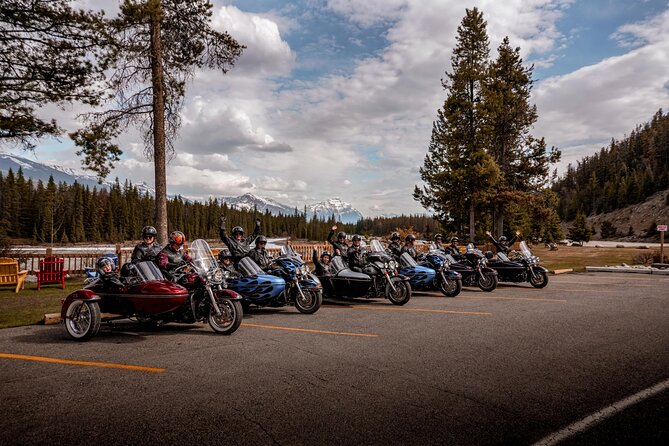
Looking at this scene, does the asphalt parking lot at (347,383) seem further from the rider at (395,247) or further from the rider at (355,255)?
the rider at (395,247)

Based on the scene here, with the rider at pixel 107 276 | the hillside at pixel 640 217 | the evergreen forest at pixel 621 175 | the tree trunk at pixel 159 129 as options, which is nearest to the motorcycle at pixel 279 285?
the rider at pixel 107 276

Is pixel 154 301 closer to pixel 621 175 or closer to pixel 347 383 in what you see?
pixel 347 383

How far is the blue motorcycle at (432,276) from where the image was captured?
12.8 m

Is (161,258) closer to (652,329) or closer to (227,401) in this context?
(227,401)

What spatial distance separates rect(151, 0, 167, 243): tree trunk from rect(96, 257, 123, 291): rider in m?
6.77

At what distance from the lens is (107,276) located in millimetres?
7605

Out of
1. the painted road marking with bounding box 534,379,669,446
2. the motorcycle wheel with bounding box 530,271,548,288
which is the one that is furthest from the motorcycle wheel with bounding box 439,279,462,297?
the painted road marking with bounding box 534,379,669,446

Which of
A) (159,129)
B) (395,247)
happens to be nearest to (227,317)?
(395,247)

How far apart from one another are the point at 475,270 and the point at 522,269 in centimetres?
179

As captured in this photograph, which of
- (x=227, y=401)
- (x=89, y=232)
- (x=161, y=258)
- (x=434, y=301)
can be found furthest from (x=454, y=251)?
(x=89, y=232)

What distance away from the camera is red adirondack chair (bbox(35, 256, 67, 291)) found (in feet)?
47.8

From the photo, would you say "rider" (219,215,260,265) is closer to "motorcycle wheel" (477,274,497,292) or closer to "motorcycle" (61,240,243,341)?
"motorcycle" (61,240,243,341)

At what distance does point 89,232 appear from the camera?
93.8 metres

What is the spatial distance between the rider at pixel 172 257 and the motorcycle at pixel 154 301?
16.7 inches
